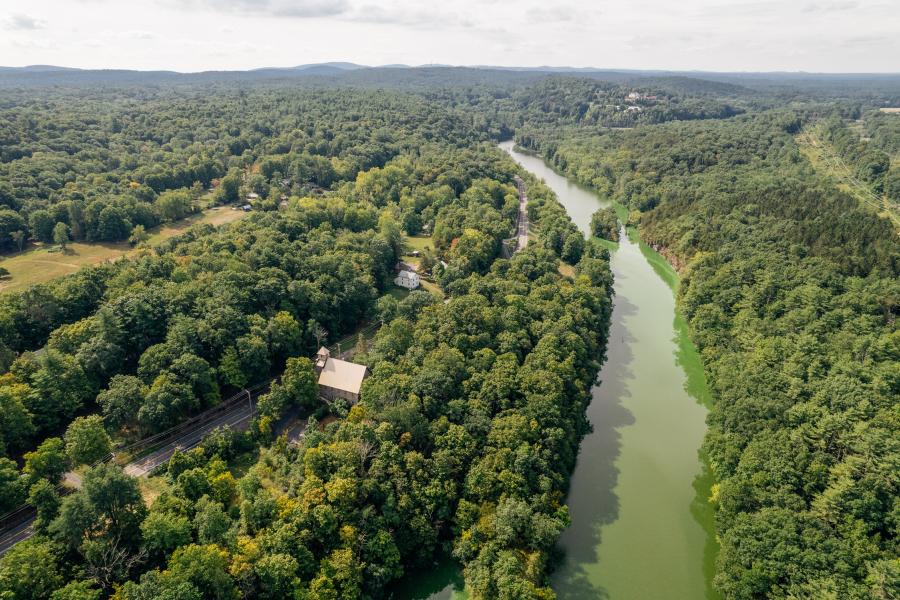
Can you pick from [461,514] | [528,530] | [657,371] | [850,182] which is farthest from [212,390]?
[850,182]

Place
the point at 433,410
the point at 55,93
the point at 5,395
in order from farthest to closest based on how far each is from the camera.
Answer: the point at 55,93 < the point at 433,410 < the point at 5,395

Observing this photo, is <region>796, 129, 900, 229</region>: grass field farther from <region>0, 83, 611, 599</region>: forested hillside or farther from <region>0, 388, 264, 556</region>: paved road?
<region>0, 388, 264, 556</region>: paved road

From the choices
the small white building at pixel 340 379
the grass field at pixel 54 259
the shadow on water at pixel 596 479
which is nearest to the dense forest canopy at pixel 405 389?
the small white building at pixel 340 379

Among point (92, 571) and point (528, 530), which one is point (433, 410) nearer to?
point (528, 530)

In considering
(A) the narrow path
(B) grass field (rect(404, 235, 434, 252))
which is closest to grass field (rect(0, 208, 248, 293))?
(B) grass field (rect(404, 235, 434, 252))

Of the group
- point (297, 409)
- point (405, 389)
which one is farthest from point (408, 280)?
point (405, 389)

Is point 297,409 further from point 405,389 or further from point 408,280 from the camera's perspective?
point 408,280
